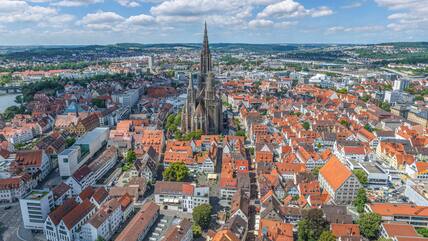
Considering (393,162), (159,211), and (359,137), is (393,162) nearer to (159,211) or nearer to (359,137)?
(359,137)

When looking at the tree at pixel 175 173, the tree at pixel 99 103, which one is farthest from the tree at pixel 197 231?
the tree at pixel 99 103

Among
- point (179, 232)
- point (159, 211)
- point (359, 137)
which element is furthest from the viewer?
point (359, 137)

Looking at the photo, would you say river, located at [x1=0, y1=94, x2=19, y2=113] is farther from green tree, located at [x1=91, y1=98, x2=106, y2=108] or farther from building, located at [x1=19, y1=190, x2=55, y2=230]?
building, located at [x1=19, y1=190, x2=55, y2=230]

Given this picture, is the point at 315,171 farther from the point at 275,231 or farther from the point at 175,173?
the point at 175,173

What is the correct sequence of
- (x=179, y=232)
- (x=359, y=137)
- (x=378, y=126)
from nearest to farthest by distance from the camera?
1. (x=179, y=232)
2. (x=359, y=137)
3. (x=378, y=126)

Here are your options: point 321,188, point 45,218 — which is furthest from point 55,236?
point 321,188
